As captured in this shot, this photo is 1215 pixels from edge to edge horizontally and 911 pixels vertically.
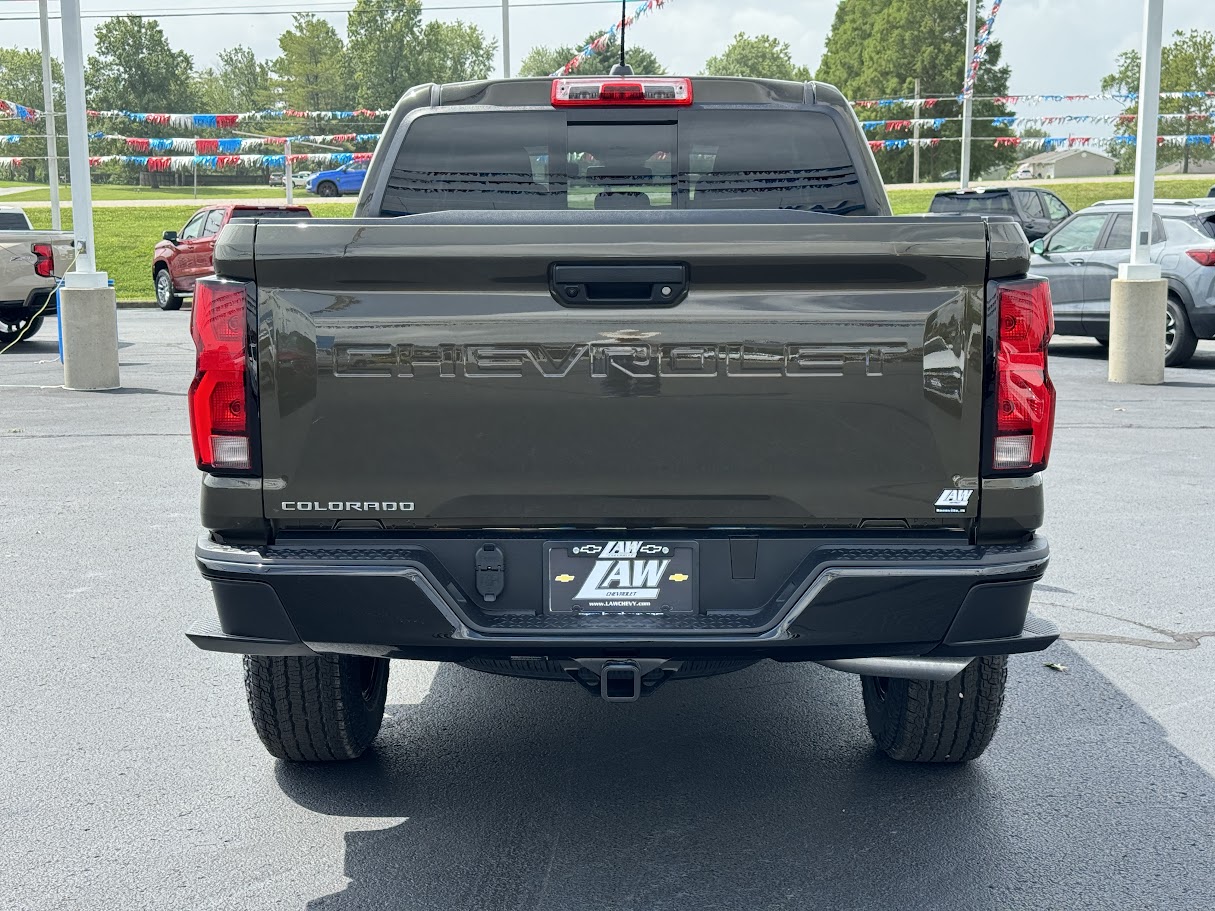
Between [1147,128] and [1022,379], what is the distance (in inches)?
463

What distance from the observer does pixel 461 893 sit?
11.3ft

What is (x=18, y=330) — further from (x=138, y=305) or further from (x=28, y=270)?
(x=138, y=305)

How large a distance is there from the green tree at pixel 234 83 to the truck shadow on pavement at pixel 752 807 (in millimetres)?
114145

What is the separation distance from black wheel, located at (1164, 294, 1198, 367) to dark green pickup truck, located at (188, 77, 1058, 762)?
12.9m

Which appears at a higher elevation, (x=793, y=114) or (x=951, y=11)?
(x=951, y=11)

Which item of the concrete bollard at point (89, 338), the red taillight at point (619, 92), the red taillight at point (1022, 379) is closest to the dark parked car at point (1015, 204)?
the concrete bollard at point (89, 338)

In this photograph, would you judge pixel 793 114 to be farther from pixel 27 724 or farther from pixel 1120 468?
pixel 1120 468

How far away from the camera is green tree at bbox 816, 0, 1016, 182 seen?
228ft

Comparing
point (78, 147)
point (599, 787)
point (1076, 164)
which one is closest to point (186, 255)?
point (78, 147)

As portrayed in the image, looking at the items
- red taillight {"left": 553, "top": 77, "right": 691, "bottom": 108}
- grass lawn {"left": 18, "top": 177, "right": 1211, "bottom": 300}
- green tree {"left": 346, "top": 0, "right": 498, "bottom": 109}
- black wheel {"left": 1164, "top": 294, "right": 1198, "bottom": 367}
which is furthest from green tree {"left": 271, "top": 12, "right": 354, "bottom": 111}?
red taillight {"left": 553, "top": 77, "right": 691, "bottom": 108}

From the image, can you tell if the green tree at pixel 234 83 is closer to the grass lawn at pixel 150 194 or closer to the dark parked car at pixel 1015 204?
the grass lawn at pixel 150 194

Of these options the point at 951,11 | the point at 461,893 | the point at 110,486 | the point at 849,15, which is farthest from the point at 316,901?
the point at 849,15

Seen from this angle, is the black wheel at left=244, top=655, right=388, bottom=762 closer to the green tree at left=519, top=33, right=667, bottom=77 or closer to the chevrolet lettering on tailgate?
the chevrolet lettering on tailgate

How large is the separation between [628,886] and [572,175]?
96.4 inches
